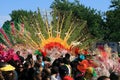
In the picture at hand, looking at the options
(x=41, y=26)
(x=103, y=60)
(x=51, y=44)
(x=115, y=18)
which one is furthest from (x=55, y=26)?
(x=115, y=18)

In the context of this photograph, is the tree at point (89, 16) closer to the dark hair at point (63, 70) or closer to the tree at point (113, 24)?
the tree at point (113, 24)

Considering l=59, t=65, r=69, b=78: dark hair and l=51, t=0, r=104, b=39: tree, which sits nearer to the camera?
l=59, t=65, r=69, b=78: dark hair

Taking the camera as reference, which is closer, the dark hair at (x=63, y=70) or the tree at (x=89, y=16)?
the dark hair at (x=63, y=70)

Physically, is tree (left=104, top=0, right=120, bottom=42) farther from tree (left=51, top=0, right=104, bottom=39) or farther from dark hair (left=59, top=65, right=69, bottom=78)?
dark hair (left=59, top=65, right=69, bottom=78)

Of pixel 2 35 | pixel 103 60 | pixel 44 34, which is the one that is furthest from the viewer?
pixel 2 35

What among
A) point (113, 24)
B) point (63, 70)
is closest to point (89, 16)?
point (113, 24)

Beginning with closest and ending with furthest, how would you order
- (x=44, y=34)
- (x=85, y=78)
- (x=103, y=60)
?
(x=85, y=78)
(x=103, y=60)
(x=44, y=34)

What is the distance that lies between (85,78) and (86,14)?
2077 inches

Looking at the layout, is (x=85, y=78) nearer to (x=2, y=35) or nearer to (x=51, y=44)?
(x=51, y=44)

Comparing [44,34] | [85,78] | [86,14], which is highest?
[86,14]

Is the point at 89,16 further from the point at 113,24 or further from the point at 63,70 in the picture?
Result: the point at 63,70

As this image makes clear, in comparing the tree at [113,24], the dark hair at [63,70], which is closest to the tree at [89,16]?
the tree at [113,24]

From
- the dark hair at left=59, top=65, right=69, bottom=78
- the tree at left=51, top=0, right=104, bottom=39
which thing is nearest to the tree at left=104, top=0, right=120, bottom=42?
the tree at left=51, top=0, right=104, bottom=39

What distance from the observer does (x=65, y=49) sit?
20.9m
